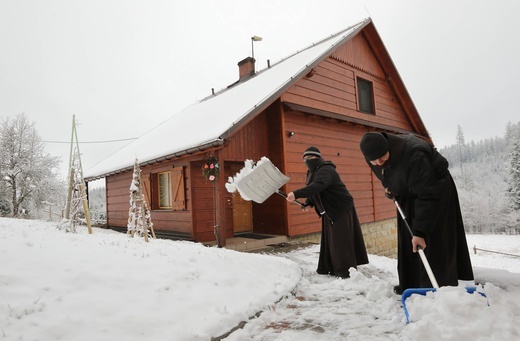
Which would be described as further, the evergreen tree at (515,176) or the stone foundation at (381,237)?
the evergreen tree at (515,176)

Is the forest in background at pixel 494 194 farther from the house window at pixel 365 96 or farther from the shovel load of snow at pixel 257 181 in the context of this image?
the shovel load of snow at pixel 257 181

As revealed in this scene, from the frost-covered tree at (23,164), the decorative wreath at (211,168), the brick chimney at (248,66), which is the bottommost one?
the decorative wreath at (211,168)

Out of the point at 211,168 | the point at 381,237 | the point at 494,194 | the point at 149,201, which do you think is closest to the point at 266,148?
the point at 211,168

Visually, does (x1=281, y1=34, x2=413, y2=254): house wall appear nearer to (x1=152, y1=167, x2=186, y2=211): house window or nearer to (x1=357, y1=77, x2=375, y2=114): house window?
(x1=357, y1=77, x2=375, y2=114): house window

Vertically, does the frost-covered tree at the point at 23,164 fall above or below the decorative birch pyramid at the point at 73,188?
above

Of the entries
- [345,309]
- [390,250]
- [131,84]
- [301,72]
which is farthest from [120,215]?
[131,84]

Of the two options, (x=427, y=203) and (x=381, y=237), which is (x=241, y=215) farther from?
(x=427, y=203)

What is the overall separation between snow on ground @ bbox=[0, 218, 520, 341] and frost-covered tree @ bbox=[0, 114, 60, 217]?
877 inches

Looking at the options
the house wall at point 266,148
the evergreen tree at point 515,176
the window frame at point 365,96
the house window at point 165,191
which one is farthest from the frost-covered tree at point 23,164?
the evergreen tree at point 515,176

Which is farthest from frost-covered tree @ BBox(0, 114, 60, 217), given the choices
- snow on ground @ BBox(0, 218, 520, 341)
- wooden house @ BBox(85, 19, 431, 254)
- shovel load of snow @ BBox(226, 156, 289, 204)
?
shovel load of snow @ BBox(226, 156, 289, 204)

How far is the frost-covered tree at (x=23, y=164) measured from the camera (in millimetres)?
21047

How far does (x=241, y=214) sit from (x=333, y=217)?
573cm

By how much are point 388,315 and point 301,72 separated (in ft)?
22.4

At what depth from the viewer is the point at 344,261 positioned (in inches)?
156
